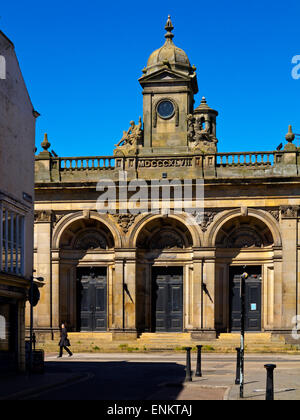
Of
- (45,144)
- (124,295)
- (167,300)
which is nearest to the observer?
(124,295)

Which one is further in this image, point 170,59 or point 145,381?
point 170,59

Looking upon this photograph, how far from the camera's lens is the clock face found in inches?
1902

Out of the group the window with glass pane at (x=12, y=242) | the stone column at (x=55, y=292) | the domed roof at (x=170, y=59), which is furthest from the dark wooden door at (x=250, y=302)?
the window with glass pane at (x=12, y=242)

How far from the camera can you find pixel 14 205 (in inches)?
1063

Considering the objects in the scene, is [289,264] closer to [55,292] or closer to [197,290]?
[197,290]

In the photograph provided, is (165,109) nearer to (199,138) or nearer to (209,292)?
(199,138)

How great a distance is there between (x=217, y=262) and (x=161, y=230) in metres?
3.85

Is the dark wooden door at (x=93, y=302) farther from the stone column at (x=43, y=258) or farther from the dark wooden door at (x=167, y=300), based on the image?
the dark wooden door at (x=167, y=300)

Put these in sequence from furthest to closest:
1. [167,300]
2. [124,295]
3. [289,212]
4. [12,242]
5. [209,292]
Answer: [167,300]
[124,295]
[209,292]
[289,212]
[12,242]

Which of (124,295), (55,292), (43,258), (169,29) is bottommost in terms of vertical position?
(124,295)

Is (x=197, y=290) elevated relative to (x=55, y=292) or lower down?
elevated

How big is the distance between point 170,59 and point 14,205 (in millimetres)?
24347

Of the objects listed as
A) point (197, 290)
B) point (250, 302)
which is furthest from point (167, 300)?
point (250, 302)

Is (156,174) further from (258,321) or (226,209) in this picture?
Answer: (258,321)
